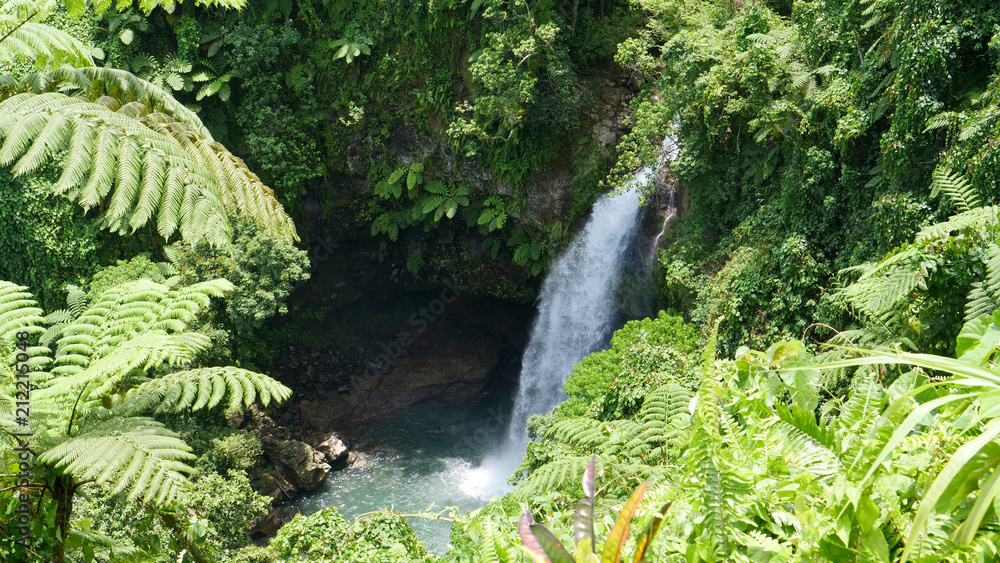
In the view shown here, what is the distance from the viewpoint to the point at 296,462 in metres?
13.4

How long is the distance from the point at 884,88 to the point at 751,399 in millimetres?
6620

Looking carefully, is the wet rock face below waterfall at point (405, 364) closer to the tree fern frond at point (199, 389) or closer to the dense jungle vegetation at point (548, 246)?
the dense jungle vegetation at point (548, 246)

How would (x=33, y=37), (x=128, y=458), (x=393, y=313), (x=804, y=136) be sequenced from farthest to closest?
1. (x=393, y=313)
2. (x=804, y=136)
3. (x=33, y=37)
4. (x=128, y=458)

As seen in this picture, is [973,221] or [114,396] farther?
[973,221]

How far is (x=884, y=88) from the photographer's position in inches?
266

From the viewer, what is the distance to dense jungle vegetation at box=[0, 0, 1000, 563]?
159cm

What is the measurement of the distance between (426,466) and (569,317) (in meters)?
4.89

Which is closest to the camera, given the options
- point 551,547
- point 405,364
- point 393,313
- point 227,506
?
point 551,547

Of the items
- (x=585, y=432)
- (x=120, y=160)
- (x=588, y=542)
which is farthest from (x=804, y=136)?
(x=588, y=542)

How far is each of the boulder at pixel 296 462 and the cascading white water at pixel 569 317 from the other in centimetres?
335

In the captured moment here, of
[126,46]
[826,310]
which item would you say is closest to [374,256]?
[126,46]

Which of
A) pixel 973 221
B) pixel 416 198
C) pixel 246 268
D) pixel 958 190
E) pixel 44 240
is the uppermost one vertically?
pixel 958 190

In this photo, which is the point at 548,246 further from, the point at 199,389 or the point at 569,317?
the point at 199,389

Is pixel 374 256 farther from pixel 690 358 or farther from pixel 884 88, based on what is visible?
pixel 884 88
